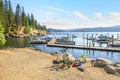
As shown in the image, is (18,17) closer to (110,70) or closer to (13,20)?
(13,20)

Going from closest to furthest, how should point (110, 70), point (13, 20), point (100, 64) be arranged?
point (110, 70) < point (100, 64) < point (13, 20)

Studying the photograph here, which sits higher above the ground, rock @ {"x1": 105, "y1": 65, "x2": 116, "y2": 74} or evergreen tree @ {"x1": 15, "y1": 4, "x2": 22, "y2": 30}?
evergreen tree @ {"x1": 15, "y1": 4, "x2": 22, "y2": 30}

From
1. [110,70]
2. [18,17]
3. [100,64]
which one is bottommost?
[110,70]

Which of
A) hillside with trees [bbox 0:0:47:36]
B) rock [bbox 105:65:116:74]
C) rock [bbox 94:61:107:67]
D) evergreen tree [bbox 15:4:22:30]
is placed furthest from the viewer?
evergreen tree [bbox 15:4:22:30]

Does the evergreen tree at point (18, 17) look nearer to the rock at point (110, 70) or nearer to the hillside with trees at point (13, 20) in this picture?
the hillside with trees at point (13, 20)

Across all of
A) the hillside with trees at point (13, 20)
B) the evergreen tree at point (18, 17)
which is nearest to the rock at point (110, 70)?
the hillside with trees at point (13, 20)

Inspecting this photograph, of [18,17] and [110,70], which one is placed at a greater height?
[18,17]

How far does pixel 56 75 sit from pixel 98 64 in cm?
761

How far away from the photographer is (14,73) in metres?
21.2

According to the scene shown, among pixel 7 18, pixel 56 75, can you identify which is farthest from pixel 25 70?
pixel 7 18

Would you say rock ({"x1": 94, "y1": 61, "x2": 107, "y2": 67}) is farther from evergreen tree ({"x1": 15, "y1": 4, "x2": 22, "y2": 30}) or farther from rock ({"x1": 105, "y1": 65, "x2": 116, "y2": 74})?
evergreen tree ({"x1": 15, "y1": 4, "x2": 22, "y2": 30})

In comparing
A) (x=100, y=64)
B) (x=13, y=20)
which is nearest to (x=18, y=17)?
(x=13, y=20)

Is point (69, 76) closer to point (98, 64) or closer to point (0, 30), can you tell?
point (98, 64)

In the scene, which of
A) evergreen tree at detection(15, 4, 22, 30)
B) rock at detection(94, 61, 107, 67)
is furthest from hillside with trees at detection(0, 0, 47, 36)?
rock at detection(94, 61, 107, 67)
